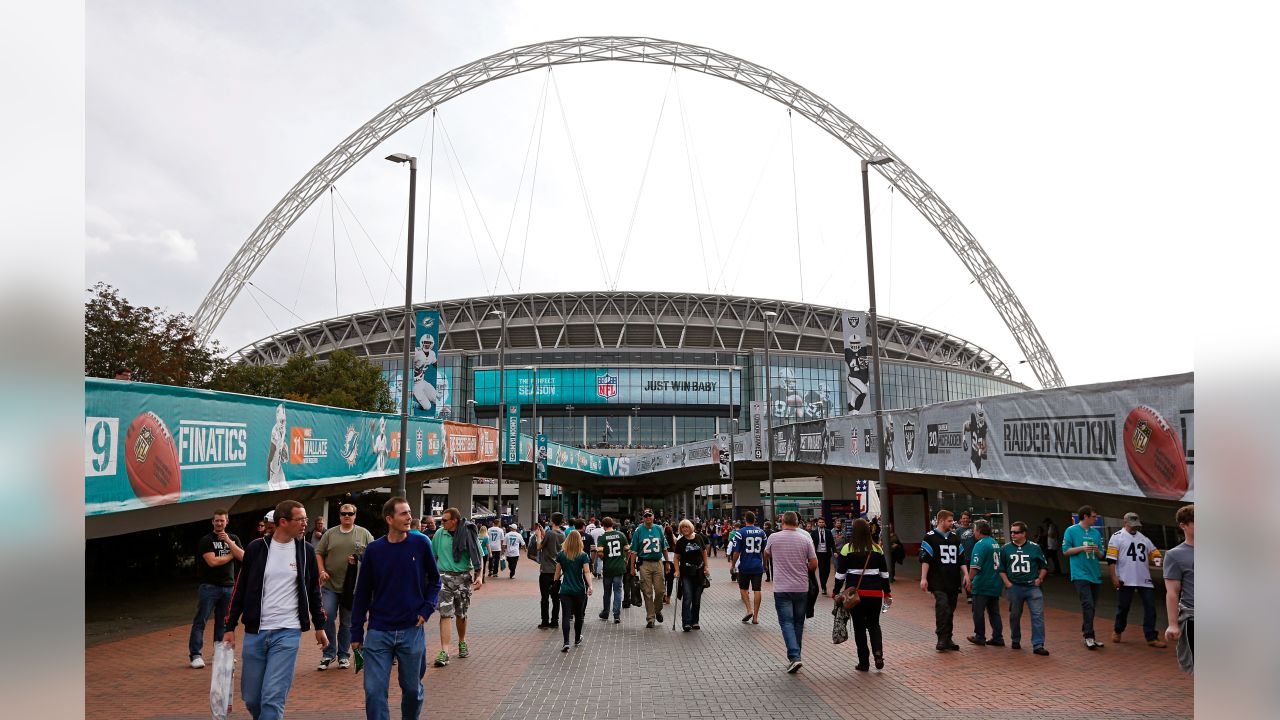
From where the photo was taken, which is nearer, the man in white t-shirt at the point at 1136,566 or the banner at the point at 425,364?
the man in white t-shirt at the point at 1136,566

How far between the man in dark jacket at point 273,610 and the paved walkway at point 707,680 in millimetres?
2078

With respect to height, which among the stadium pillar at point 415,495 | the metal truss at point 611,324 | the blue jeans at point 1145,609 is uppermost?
the metal truss at point 611,324

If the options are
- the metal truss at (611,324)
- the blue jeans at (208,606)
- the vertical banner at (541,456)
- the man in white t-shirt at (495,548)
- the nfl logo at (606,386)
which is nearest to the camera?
the blue jeans at (208,606)

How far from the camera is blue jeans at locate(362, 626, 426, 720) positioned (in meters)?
6.14

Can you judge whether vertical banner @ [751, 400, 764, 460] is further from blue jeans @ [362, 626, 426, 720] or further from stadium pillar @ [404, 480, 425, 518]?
blue jeans @ [362, 626, 426, 720]

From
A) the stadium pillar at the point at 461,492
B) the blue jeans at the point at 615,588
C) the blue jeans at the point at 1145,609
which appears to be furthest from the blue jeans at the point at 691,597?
the stadium pillar at the point at 461,492

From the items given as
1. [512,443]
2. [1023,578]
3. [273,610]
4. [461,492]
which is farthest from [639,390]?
[273,610]

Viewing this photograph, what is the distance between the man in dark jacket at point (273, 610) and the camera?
618 cm

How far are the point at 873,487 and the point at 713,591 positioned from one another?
31.5 ft

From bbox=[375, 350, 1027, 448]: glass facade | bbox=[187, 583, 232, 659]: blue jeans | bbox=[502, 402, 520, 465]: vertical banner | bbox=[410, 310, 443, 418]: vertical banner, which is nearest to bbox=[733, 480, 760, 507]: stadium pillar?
bbox=[502, 402, 520, 465]: vertical banner

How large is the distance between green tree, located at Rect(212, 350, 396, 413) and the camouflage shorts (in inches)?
1130

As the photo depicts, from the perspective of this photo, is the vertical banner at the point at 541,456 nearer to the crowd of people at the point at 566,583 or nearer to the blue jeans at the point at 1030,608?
the crowd of people at the point at 566,583
